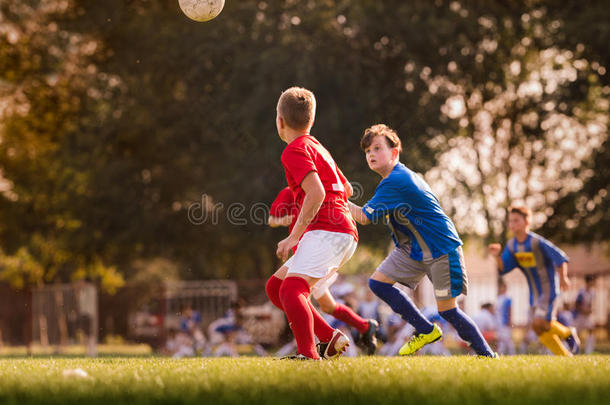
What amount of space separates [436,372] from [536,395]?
0.96 metres

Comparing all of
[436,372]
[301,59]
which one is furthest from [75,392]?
[301,59]

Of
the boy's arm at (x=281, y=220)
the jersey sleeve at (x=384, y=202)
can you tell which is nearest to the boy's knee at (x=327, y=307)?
the boy's arm at (x=281, y=220)

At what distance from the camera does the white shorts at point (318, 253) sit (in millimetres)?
5445

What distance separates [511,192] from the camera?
22.5 meters

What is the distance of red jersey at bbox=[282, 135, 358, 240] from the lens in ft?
17.7

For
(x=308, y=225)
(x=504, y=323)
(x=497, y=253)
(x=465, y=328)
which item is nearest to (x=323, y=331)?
(x=308, y=225)

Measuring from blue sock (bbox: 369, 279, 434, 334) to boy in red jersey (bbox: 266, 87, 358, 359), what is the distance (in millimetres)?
1037

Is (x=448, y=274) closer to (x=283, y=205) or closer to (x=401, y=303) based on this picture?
(x=401, y=303)

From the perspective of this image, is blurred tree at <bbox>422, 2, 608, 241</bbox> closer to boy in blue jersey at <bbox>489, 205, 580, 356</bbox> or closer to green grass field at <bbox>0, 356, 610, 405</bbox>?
boy in blue jersey at <bbox>489, 205, 580, 356</bbox>

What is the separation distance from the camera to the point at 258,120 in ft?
65.1

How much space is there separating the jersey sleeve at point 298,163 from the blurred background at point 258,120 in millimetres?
12852

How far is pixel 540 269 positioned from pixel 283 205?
4279mm

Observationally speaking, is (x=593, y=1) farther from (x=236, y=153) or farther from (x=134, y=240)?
(x=134, y=240)

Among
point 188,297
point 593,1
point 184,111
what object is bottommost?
point 188,297
